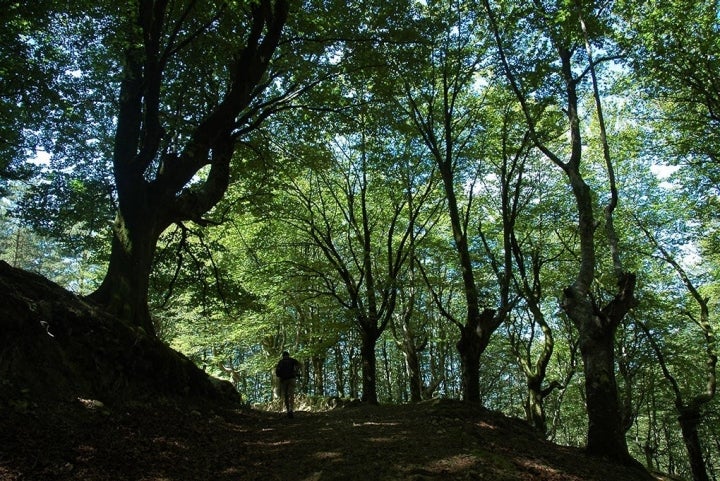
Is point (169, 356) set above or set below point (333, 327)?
below

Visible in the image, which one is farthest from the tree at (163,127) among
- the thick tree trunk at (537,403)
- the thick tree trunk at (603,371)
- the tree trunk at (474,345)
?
the thick tree trunk at (537,403)

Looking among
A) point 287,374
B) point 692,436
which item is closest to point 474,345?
point 287,374

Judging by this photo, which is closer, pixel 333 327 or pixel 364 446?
pixel 364 446

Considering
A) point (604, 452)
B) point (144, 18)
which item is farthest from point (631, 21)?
point (144, 18)

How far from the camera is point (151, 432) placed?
233 inches

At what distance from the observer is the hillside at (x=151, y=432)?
15.1 ft

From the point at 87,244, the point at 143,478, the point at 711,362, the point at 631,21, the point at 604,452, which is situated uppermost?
the point at 631,21

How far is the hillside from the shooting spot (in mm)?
4617

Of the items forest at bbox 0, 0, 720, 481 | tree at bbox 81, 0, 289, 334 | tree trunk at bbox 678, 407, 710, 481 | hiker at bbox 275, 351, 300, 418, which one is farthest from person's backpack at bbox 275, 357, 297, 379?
tree trunk at bbox 678, 407, 710, 481

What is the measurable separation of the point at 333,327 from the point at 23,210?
10087 mm

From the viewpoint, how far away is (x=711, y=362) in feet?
51.2

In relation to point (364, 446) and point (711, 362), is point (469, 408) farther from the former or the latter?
point (711, 362)

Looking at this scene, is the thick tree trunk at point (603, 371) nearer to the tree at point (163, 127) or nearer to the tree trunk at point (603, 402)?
the tree trunk at point (603, 402)

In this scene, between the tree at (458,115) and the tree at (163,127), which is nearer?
the tree at (163,127)
